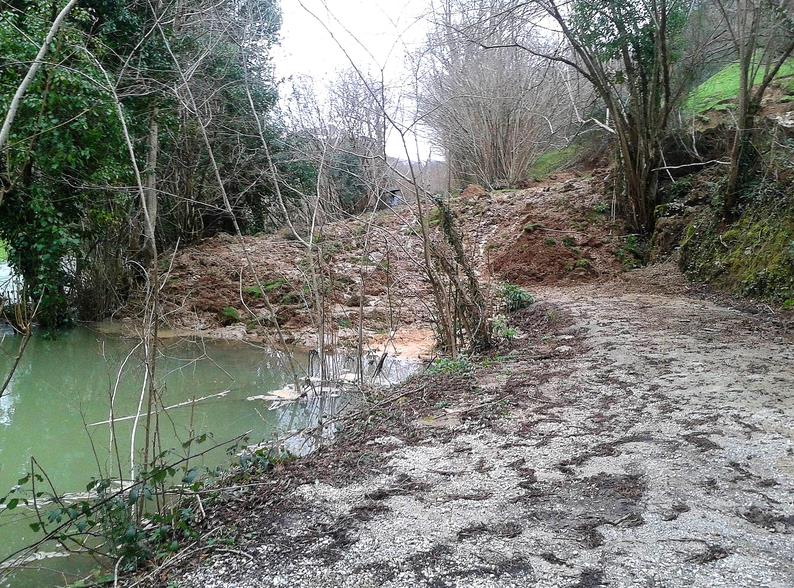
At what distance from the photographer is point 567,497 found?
2.47 meters

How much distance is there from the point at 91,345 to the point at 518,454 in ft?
27.2

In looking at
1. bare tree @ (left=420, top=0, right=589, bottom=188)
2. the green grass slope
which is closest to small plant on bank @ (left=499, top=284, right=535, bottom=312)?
the green grass slope

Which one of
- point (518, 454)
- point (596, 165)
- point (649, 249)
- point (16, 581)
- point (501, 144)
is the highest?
point (501, 144)

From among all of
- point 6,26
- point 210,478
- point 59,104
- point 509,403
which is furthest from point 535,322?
point 6,26

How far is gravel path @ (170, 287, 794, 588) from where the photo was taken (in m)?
1.98

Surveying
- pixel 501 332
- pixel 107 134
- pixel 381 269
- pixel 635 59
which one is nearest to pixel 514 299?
pixel 501 332

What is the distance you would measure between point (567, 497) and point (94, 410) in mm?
5204

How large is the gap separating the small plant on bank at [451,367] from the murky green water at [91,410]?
1.21 metres

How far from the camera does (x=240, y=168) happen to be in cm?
1287

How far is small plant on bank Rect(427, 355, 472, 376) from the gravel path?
59cm

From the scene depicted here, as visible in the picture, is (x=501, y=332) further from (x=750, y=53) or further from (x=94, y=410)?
(x=750, y=53)

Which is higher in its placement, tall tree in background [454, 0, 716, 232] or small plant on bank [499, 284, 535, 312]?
tall tree in background [454, 0, 716, 232]

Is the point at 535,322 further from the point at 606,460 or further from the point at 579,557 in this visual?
the point at 579,557

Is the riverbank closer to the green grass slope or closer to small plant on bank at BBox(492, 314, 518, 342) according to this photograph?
small plant on bank at BBox(492, 314, 518, 342)
